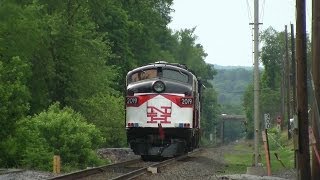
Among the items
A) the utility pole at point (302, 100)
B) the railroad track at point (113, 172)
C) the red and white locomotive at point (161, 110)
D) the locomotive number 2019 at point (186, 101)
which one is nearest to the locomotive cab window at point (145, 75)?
the red and white locomotive at point (161, 110)

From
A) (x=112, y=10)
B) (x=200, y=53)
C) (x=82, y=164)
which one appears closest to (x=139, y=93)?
(x=82, y=164)

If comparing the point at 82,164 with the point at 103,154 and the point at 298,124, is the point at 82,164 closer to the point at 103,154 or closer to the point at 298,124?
the point at 103,154

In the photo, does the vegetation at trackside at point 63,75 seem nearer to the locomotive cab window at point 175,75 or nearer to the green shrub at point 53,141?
the green shrub at point 53,141

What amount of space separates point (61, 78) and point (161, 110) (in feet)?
37.5

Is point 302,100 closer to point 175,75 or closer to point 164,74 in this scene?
point 175,75

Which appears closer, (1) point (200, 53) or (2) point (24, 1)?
(2) point (24, 1)

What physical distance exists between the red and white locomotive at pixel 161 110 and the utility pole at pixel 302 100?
962 cm

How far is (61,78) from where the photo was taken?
112 feet

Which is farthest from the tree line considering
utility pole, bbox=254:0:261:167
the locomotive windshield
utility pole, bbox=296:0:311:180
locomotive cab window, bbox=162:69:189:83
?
utility pole, bbox=296:0:311:180

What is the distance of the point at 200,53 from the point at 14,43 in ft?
284

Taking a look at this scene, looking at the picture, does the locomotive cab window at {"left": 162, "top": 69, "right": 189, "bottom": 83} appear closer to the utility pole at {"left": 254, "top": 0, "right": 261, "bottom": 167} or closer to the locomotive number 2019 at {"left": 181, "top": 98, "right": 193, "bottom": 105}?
the locomotive number 2019 at {"left": 181, "top": 98, "right": 193, "bottom": 105}

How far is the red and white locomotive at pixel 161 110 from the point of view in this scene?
24.2 metres

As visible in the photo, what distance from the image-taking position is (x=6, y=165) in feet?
71.5

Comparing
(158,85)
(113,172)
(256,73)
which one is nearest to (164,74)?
(158,85)
